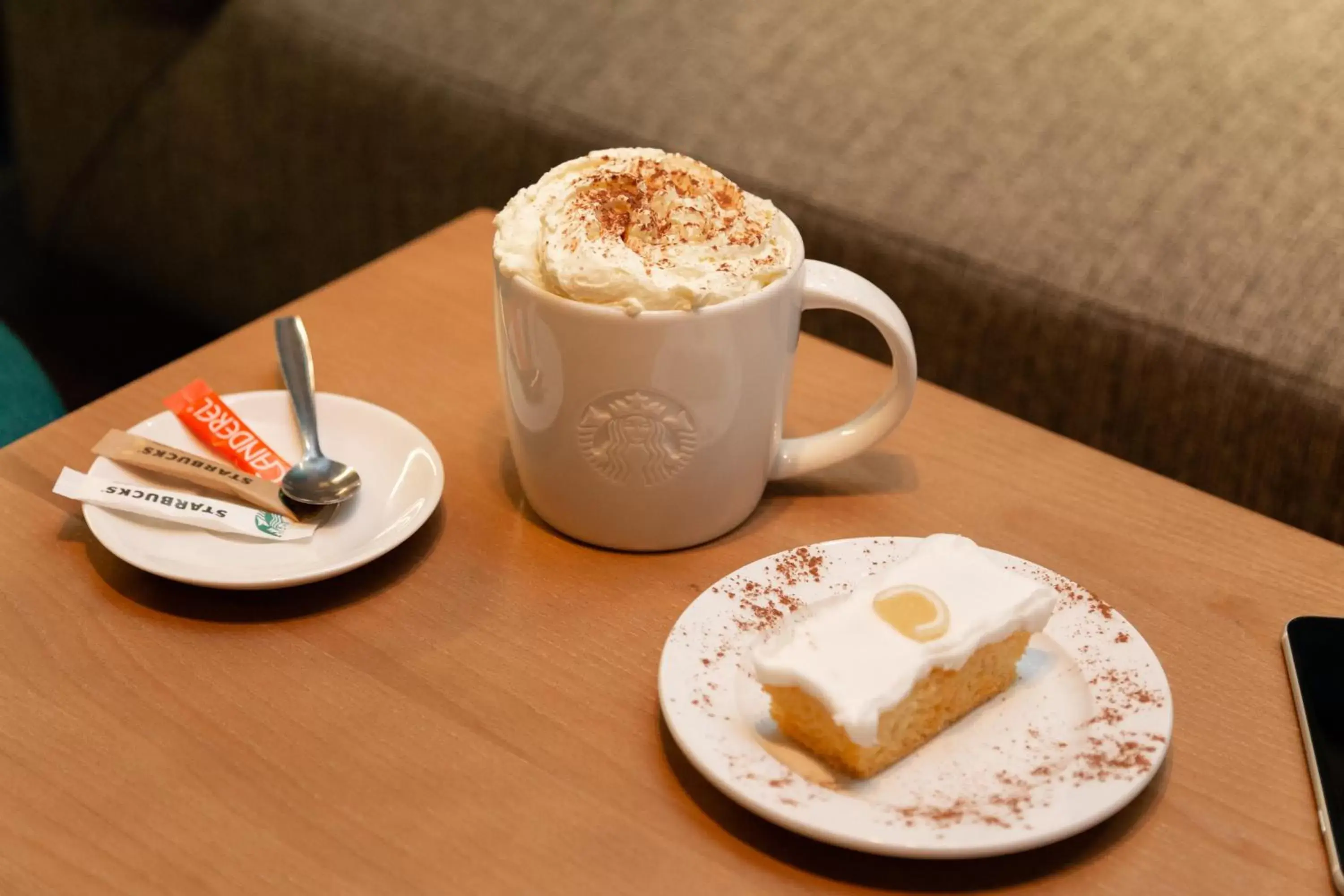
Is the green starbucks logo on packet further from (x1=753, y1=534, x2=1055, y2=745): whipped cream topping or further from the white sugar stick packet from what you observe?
(x1=753, y1=534, x2=1055, y2=745): whipped cream topping

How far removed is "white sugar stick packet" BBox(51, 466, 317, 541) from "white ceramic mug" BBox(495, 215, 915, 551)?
13 centimetres

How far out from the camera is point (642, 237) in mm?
649

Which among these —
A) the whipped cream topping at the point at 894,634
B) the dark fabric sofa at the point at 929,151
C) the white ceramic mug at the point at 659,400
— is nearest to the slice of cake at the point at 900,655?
the whipped cream topping at the point at 894,634

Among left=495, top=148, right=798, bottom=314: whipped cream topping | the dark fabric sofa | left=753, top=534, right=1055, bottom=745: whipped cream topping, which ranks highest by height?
left=495, top=148, right=798, bottom=314: whipped cream topping

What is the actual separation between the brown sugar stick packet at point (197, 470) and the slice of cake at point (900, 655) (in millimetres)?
294

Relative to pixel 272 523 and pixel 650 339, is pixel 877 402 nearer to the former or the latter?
pixel 650 339

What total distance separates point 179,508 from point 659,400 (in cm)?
26

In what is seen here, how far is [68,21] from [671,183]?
1380 millimetres

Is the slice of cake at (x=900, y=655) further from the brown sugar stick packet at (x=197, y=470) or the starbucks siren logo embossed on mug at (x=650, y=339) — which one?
the brown sugar stick packet at (x=197, y=470)

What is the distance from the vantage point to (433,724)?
59 centimetres

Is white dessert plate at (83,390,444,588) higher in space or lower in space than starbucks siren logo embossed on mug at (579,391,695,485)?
lower

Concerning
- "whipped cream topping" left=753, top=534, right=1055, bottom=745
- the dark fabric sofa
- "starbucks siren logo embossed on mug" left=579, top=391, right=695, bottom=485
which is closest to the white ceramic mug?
"starbucks siren logo embossed on mug" left=579, top=391, right=695, bottom=485

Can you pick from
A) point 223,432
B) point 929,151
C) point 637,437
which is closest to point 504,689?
point 637,437

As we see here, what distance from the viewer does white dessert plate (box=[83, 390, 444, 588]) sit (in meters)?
0.65
